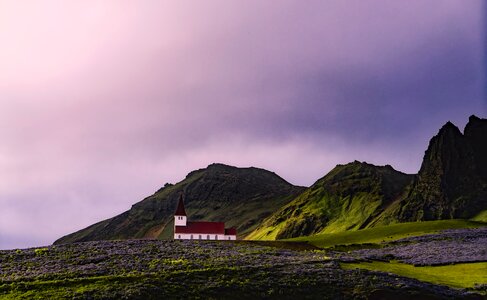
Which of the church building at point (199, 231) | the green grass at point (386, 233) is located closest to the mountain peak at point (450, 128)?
the green grass at point (386, 233)

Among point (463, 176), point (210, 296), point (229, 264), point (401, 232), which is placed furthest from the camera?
point (463, 176)

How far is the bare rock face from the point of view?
17162 cm

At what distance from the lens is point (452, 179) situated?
184125 mm

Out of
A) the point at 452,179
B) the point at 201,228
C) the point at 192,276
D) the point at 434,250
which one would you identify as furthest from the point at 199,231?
the point at 192,276

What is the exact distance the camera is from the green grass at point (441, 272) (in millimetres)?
65125

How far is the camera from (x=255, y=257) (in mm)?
75188

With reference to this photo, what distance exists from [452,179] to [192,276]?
144 meters

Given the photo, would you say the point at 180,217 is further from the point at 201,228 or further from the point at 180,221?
the point at 201,228

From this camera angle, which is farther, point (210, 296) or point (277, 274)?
point (277, 274)

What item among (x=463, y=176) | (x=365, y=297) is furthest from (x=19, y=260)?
(x=463, y=176)

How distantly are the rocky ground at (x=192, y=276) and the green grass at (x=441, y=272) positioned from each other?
112 inches

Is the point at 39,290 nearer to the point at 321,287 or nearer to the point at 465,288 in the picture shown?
the point at 321,287

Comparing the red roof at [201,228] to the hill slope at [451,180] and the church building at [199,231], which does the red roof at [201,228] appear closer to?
the church building at [199,231]

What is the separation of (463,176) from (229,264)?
136m
